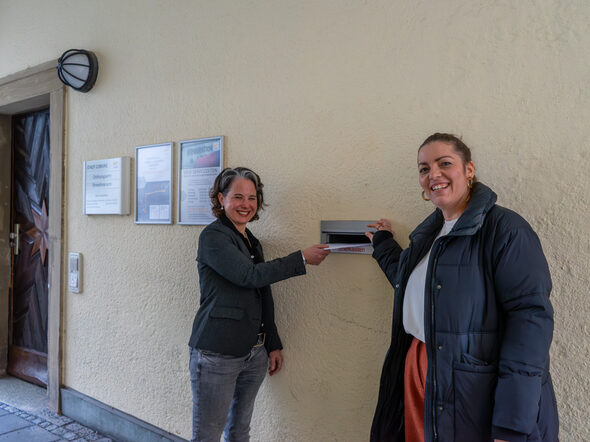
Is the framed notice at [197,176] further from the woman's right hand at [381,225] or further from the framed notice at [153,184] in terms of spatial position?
the woman's right hand at [381,225]

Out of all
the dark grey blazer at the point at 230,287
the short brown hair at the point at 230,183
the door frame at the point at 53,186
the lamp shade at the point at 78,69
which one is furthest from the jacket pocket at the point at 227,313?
the lamp shade at the point at 78,69

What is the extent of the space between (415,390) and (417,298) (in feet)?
1.16

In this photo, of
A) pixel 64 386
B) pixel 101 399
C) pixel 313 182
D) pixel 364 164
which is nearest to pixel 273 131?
pixel 313 182

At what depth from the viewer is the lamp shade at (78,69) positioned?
A: 325cm

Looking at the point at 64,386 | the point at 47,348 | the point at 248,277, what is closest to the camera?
the point at 248,277

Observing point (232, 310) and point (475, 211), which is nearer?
point (475, 211)

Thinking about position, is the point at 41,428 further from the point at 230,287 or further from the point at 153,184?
the point at 230,287

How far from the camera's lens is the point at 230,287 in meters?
2.11

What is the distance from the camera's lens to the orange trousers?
1643 mm

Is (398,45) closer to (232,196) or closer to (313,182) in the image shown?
(313,182)

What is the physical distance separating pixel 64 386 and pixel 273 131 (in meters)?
2.71

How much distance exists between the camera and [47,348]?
12.8 ft

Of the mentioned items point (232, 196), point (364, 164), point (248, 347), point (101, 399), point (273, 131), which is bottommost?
point (101, 399)

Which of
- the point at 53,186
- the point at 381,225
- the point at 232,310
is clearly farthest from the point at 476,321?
the point at 53,186
